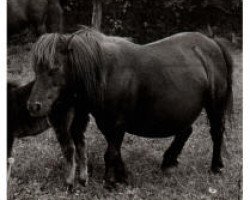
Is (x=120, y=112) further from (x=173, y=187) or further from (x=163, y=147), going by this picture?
(x=163, y=147)

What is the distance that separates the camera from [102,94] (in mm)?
5090

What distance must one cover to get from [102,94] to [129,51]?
0.59 metres

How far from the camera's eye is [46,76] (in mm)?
4891

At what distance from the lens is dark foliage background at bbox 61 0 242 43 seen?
7094 millimetres

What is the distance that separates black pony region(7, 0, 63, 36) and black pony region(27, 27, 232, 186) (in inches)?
153

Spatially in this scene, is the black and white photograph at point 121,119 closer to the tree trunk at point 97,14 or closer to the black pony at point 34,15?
the tree trunk at point 97,14

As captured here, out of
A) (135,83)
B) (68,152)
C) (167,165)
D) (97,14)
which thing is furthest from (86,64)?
(97,14)

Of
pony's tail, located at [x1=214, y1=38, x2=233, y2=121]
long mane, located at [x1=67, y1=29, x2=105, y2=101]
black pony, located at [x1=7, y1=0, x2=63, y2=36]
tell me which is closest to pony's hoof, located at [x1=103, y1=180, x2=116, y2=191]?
long mane, located at [x1=67, y1=29, x2=105, y2=101]

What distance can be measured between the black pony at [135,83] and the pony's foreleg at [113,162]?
0.01 m

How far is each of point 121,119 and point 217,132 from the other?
1494 millimetres

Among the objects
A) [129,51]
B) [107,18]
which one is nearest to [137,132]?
[129,51]

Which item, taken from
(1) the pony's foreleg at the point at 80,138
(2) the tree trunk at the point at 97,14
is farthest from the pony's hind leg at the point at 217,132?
(2) the tree trunk at the point at 97,14

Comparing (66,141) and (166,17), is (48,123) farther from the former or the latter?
(166,17)

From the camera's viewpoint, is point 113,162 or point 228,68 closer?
point 113,162
